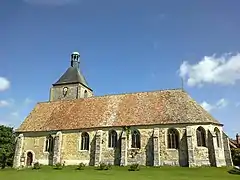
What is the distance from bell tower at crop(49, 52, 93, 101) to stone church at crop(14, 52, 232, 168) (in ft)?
30.0

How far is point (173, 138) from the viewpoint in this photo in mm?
33000

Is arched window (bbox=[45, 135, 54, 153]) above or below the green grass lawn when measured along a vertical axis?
above

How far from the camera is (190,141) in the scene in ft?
104

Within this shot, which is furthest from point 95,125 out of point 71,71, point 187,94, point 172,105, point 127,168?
point 71,71

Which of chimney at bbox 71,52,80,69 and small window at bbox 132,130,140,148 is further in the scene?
chimney at bbox 71,52,80,69

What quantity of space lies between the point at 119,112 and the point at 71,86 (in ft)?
62.4

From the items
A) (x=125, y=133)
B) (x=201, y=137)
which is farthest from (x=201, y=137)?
(x=125, y=133)

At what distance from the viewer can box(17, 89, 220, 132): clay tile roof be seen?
3403 centimetres

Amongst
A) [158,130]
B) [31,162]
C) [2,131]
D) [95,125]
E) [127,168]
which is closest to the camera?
[127,168]

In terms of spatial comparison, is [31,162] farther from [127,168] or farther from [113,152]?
[127,168]

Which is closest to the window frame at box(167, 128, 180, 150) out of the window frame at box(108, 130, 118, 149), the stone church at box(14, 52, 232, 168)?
the stone church at box(14, 52, 232, 168)

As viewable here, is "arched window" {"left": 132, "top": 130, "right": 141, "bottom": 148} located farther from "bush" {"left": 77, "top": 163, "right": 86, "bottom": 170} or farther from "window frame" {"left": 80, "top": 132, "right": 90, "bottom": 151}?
"bush" {"left": 77, "top": 163, "right": 86, "bottom": 170}

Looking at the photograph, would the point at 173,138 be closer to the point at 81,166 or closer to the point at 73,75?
the point at 81,166

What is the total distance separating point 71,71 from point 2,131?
1901 centimetres
